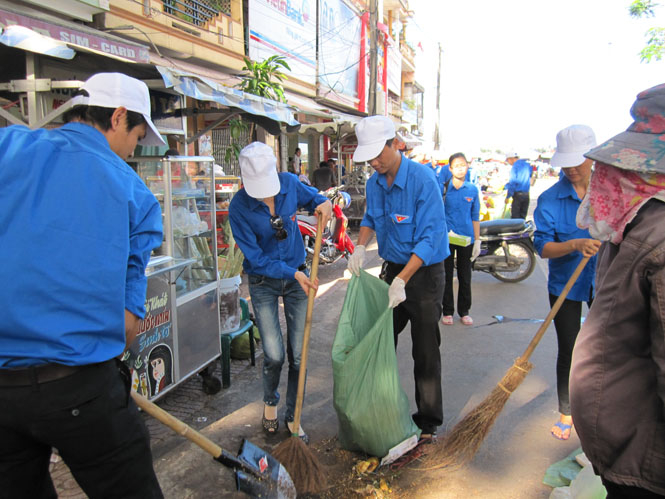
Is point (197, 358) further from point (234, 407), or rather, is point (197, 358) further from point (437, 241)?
point (437, 241)

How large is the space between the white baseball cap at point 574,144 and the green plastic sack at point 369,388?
1.36 meters

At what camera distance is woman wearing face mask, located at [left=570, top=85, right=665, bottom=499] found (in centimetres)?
123

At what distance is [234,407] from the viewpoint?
3514 mm

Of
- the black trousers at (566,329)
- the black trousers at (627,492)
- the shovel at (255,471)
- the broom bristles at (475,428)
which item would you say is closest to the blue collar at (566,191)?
the black trousers at (566,329)

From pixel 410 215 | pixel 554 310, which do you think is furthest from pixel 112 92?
pixel 554 310

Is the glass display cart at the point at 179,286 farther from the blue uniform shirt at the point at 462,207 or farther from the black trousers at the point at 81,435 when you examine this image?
the blue uniform shirt at the point at 462,207

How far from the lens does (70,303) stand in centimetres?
134

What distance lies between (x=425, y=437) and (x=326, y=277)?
4793 mm

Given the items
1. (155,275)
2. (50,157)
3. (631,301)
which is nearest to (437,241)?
(631,301)

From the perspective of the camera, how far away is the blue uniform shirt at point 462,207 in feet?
18.0

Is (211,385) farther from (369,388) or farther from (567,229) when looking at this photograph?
(567,229)

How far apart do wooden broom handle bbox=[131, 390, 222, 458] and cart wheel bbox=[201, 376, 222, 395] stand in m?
1.62

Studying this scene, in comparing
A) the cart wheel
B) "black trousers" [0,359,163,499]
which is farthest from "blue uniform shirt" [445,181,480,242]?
"black trousers" [0,359,163,499]

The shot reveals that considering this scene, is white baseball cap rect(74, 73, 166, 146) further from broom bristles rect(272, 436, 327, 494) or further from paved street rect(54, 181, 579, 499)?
paved street rect(54, 181, 579, 499)
